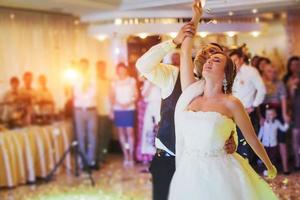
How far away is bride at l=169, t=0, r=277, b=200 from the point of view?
6.91 ft

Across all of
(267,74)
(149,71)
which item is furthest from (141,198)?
(149,71)

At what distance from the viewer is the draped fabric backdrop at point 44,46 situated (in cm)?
539

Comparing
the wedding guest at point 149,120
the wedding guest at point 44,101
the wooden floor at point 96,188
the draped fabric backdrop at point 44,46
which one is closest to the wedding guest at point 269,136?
the wooden floor at point 96,188

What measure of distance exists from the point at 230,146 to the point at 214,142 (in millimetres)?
113

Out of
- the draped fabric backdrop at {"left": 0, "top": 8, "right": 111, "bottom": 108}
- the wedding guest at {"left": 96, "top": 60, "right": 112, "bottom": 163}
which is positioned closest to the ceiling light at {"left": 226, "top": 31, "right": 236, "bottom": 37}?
the wedding guest at {"left": 96, "top": 60, "right": 112, "bottom": 163}

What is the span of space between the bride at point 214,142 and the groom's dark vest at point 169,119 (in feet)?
1.01

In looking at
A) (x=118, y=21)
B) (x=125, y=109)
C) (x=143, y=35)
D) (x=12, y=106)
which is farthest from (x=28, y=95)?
(x=143, y=35)

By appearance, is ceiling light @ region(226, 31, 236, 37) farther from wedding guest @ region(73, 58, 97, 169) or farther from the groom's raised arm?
wedding guest @ region(73, 58, 97, 169)

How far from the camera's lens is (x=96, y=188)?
476cm

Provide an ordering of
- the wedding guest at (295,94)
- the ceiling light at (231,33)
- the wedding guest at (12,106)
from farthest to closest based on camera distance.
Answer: the wedding guest at (12,106) → the wedding guest at (295,94) → the ceiling light at (231,33)

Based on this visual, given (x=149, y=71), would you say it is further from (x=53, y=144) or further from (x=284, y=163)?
(x=53, y=144)

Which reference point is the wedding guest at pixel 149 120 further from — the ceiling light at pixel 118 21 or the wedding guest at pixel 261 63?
the wedding guest at pixel 261 63

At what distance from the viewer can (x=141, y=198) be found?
4324 mm

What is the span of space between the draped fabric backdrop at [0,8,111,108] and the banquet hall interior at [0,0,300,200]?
1 centimetres
